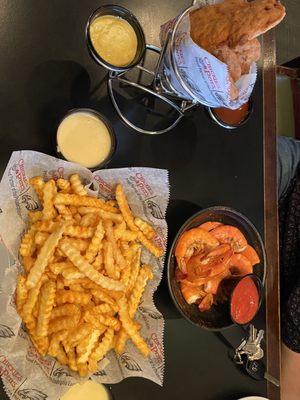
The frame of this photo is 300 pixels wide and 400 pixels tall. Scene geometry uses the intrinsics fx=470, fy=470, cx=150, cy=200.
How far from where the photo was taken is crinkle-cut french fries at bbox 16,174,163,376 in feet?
5.39

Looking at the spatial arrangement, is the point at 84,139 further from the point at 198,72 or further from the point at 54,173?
the point at 198,72

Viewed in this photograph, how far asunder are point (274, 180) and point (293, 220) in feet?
0.92

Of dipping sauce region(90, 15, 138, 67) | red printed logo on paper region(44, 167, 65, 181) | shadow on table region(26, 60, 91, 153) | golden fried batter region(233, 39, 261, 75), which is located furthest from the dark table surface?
golden fried batter region(233, 39, 261, 75)

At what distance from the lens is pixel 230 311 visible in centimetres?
192

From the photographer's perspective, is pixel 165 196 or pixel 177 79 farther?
pixel 165 196

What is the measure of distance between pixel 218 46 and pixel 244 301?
1.03m

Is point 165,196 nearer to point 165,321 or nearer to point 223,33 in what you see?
point 165,321

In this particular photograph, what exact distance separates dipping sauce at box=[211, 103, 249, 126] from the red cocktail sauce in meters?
0.70

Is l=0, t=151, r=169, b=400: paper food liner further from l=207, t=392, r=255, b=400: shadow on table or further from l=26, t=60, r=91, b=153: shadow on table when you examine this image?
l=207, t=392, r=255, b=400: shadow on table

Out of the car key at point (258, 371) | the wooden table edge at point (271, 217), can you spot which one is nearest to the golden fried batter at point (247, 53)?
the wooden table edge at point (271, 217)

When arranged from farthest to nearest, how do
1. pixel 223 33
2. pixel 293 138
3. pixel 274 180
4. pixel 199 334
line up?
pixel 293 138 → pixel 274 180 → pixel 199 334 → pixel 223 33

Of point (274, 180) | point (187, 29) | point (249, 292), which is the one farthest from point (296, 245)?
point (187, 29)

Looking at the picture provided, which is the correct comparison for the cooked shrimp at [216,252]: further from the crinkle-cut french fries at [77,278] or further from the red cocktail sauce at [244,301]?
the crinkle-cut french fries at [77,278]

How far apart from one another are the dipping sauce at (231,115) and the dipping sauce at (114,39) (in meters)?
0.47
